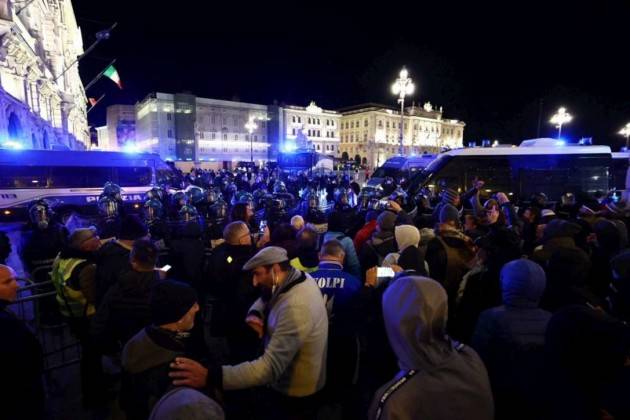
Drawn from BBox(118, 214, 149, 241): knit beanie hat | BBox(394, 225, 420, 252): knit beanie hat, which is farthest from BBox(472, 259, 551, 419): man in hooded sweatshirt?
BBox(118, 214, 149, 241): knit beanie hat

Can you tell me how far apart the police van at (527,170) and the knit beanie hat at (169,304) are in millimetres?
12259

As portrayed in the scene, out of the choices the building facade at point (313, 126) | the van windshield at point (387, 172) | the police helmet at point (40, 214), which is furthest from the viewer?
the building facade at point (313, 126)

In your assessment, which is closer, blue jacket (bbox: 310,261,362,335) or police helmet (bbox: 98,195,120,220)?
blue jacket (bbox: 310,261,362,335)

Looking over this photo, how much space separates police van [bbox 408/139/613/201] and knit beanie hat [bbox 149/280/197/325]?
12259 mm

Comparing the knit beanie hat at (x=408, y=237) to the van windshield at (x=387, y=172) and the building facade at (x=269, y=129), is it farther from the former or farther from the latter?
the building facade at (x=269, y=129)

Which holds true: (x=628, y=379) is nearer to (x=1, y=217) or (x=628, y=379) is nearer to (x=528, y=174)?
(x=528, y=174)

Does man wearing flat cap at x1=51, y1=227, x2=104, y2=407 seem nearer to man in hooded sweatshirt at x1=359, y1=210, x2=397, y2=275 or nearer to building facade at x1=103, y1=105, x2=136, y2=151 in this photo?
man in hooded sweatshirt at x1=359, y1=210, x2=397, y2=275

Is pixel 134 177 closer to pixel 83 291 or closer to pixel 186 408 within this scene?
pixel 83 291

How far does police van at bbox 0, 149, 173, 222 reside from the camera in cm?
1438

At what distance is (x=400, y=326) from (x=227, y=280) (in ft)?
8.84

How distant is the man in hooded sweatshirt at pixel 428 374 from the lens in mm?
1595

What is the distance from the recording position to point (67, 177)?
51.0 ft

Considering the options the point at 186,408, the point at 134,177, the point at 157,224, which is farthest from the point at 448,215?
the point at 134,177

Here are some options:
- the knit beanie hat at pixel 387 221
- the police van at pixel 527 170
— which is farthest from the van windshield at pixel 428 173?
the knit beanie hat at pixel 387 221
